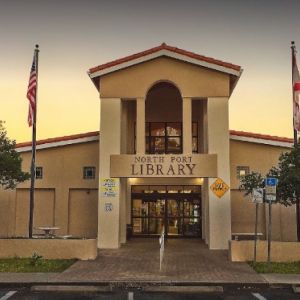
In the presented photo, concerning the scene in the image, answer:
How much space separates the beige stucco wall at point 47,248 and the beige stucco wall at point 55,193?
6784mm

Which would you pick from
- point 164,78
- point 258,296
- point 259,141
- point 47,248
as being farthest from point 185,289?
point 259,141

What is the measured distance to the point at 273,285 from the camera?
13352mm

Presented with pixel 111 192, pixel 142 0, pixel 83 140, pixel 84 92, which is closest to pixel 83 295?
pixel 111 192

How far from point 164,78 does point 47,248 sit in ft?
31.5

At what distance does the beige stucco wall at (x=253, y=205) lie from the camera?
78.9 ft

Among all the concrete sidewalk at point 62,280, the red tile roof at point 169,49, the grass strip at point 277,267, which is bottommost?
the concrete sidewalk at point 62,280

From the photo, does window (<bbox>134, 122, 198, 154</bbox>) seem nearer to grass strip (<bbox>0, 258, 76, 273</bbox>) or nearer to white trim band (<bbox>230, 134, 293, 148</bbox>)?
white trim band (<bbox>230, 134, 293, 148</bbox>)

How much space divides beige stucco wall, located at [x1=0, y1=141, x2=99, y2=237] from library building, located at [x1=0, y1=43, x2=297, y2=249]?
0.05 metres

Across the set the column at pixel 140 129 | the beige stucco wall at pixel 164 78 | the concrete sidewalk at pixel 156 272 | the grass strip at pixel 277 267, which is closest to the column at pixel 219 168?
the beige stucco wall at pixel 164 78

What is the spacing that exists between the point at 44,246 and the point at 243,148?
11.6m

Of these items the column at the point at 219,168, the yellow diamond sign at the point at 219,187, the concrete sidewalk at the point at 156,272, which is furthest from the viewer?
the yellow diamond sign at the point at 219,187

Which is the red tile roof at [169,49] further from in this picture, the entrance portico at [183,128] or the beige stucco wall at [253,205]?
the beige stucco wall at [253,205]

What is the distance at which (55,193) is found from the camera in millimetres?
24656

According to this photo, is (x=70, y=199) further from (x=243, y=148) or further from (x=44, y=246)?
(x=243, y=148)
